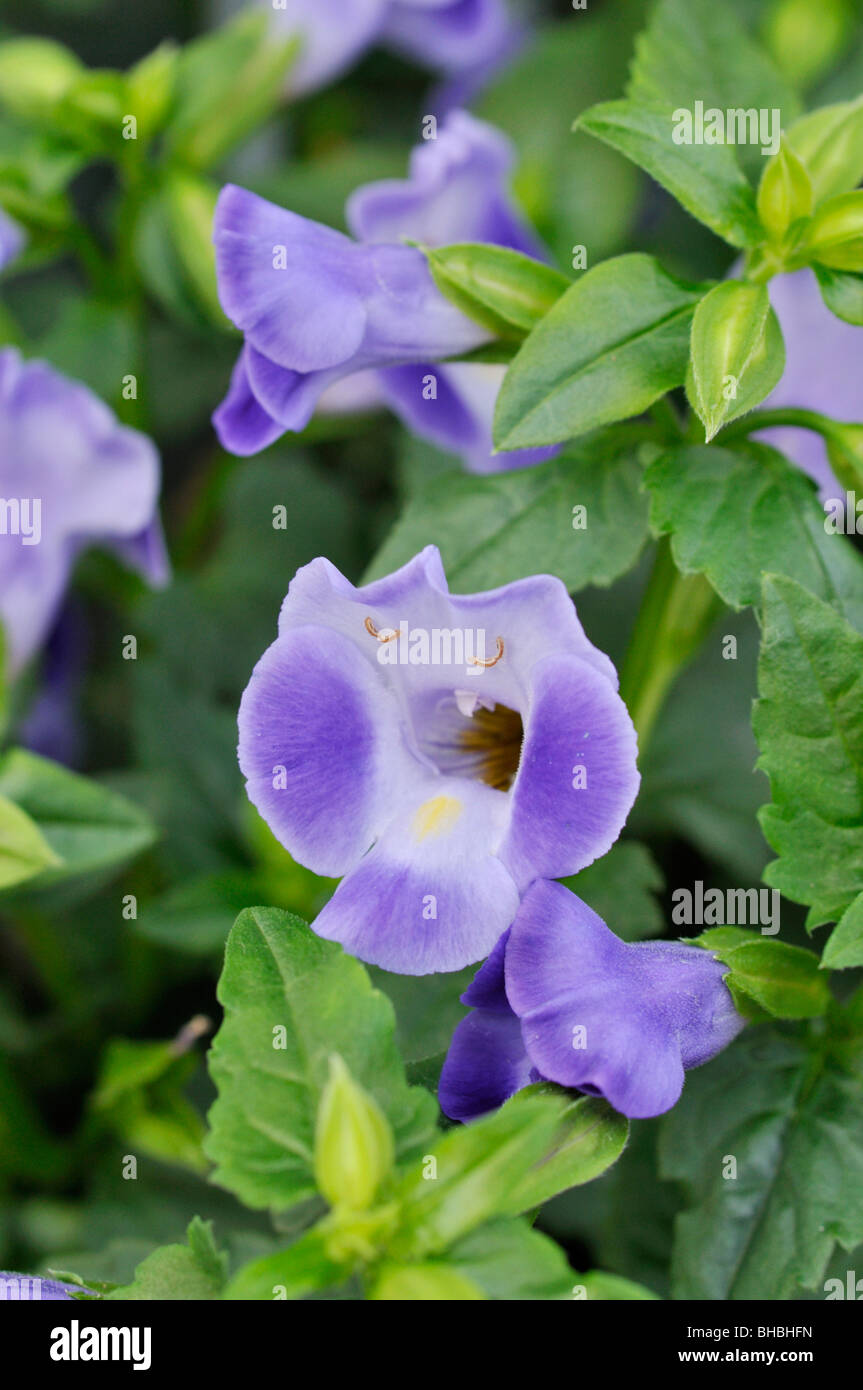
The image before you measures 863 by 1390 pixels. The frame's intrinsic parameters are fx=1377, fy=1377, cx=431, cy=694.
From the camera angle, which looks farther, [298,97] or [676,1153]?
[298,97]

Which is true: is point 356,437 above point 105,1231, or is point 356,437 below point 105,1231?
above

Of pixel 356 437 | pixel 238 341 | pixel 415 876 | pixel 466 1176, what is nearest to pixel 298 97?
pixel 238 341

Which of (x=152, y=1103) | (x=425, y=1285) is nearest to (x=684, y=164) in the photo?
(x=425, y=1285)

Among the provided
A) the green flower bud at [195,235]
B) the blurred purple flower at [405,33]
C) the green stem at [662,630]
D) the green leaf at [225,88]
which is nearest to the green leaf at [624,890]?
the green stem at [662,630]

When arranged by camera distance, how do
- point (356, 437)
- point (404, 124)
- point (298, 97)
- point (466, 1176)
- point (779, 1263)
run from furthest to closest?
point (404, 124) < point (356, 437) < point (298, 97) < point (779, 1263) < point (466, 1176)

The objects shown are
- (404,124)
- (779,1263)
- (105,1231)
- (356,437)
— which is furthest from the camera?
(404,124)
